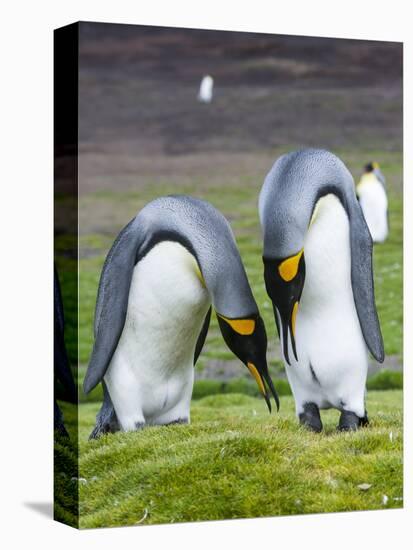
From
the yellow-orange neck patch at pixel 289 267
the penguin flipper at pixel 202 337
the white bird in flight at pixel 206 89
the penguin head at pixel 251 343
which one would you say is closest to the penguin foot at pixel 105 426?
the penguin flipper at pixel 202 337

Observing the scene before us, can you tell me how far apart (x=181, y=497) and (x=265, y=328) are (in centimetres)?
101

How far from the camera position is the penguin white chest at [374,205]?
8.28 m

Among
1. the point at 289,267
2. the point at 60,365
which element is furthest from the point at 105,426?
the point at 289,267

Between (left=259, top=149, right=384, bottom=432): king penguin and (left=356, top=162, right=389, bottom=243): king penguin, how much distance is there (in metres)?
0.25

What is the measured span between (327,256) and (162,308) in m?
0.94

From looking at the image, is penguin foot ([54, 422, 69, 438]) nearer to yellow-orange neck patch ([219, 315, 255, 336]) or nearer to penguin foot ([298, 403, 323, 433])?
yellow-orange neck patch ([219, 315, 255, 336])

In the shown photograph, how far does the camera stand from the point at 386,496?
8.02m

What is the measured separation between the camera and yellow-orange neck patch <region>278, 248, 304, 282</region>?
7.78 meters

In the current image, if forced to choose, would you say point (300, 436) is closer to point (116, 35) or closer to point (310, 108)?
point (310, 108)

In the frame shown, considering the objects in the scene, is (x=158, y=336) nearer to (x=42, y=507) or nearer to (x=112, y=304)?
(x=112, y=304)

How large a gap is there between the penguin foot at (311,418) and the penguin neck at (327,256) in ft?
1.76

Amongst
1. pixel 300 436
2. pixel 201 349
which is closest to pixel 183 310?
pixel 201 349

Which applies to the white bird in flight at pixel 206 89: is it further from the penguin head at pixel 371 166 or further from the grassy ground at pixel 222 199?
the penguin head at pixel 371 166

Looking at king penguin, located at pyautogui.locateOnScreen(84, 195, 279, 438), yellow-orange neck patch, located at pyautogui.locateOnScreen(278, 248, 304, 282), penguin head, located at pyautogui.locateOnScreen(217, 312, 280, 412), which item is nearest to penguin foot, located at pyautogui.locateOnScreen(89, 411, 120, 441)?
king penguin, located at pyautogui.locateOnScreen(84, 195, 279, 438)
